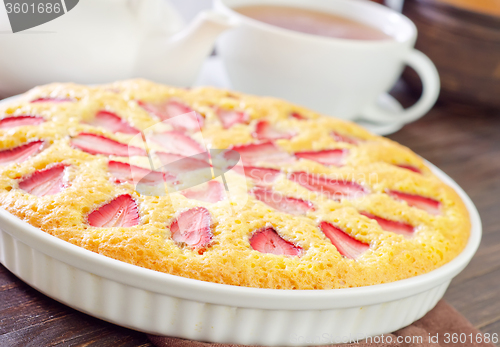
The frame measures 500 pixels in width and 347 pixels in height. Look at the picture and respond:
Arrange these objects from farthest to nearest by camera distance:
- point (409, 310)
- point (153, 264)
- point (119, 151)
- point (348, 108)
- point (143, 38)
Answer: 1. point (348, 108)
2. point (143, 38)
3. point (119, 151)
4. point (409, 310)
5. point (153, 264)

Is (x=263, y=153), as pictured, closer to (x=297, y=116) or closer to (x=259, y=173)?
(x=259, y=173)

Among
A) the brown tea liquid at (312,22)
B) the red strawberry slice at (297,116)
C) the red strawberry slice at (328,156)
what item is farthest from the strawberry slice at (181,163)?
the brown tea liquid at (312,22)

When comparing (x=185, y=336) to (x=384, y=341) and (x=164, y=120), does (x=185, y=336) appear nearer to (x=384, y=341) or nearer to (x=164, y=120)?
(x=384, y=341)

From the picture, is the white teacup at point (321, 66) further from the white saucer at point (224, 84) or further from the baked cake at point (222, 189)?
the baked cake at point (222, 189)

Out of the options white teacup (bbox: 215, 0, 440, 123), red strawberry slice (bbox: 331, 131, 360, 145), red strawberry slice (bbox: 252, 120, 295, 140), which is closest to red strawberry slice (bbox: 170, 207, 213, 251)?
red strawberry slice (bbox: 252, 120, 295, 140)

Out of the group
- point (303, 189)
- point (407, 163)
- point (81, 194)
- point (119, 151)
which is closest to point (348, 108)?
point (407, 163)

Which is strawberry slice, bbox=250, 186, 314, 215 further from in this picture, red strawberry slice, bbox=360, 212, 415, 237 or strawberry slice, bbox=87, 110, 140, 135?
strawberry slice, bbox=87, 110, 140, 135

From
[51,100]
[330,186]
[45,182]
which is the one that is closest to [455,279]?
[330,186]
